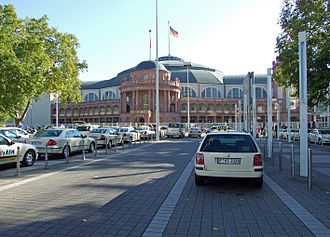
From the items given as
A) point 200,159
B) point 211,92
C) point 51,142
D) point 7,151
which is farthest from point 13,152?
point 211,92

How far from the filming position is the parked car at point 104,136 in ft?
62.5

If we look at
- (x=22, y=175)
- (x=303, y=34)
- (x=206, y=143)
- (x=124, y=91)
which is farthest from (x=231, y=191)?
(x=124, y=91)

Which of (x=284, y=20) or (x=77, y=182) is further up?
(x=284, y=20)

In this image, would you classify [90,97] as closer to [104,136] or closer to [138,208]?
[104,136]

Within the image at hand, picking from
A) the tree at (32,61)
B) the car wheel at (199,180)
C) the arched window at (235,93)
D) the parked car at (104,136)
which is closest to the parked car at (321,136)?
the parked car at (104,136)

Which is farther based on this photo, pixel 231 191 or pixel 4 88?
pixel 4 88

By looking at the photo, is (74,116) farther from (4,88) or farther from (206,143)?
(206,143)

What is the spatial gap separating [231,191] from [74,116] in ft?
298

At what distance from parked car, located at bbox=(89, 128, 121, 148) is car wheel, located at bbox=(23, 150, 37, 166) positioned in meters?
7.23

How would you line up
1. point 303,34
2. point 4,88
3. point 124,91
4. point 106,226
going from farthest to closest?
1. point 124,91
2. point 4,88
3. point 303,34
4. point 106,226

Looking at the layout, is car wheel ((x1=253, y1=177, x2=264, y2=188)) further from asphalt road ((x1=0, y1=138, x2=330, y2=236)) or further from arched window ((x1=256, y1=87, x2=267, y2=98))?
arched window ((x1=256, y1=87, x2=267, y2=98))

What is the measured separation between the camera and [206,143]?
7328mm

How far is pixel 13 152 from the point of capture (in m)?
9.95

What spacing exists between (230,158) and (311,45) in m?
15.3
